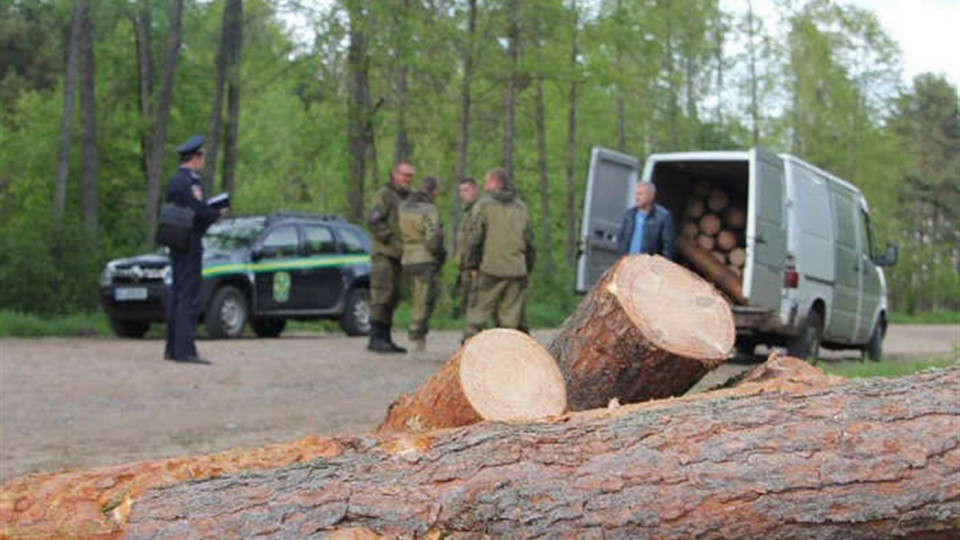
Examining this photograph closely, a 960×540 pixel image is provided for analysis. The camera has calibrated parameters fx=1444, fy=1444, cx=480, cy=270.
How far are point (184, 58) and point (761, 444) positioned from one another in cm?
2983

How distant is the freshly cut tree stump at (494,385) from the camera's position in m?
5.81

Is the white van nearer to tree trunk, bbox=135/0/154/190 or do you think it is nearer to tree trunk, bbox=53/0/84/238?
tree trunk, bbox=53/0/84/238

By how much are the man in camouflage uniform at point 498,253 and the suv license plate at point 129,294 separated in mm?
6020

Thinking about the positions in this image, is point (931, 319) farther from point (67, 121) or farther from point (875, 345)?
point (67, 121)

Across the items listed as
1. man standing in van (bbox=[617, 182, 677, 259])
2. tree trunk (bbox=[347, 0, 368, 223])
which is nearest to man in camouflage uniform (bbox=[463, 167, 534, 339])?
man standing in van (bbox=[617, 182, 677, 259])

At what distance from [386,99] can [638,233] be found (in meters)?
15.9

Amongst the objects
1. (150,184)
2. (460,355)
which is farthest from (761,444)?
(150,184)

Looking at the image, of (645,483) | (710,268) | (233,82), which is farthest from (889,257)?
(233,82)

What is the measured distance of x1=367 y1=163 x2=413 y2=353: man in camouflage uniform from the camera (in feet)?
50.6

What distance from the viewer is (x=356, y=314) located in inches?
809

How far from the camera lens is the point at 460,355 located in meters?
6.03

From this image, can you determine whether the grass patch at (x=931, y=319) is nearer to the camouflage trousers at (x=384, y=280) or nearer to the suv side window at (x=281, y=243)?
the suv side window at (x=281, y=243)

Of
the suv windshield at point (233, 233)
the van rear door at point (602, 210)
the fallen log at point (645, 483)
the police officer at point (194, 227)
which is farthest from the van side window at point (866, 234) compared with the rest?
the fallen log at point (645, 483)

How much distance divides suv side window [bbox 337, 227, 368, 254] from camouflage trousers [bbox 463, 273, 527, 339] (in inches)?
266
